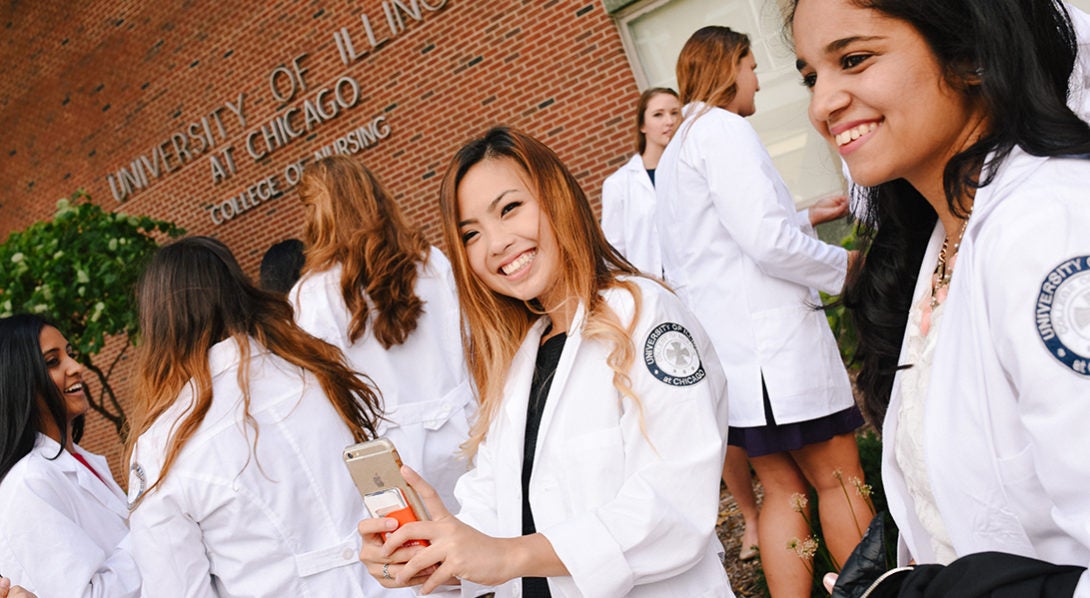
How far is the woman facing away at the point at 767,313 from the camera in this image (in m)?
3.16

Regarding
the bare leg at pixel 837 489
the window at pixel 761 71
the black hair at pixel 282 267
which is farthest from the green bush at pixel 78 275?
the bare leg at pixel 837 489

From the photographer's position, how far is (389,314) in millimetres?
3533

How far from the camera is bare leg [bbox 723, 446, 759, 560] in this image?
→ 13.1 feet

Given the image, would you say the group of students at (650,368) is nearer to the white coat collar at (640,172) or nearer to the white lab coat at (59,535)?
the white lab coat at (59,535)

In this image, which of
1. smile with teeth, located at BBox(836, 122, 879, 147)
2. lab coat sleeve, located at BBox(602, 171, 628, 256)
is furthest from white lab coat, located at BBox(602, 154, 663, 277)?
smile with teeth, located at BBox(836, 122, 879, 147)

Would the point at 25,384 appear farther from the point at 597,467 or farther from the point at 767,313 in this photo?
the point at 767,313

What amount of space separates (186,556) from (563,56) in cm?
624

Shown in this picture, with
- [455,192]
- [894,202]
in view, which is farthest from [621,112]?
[894,202]

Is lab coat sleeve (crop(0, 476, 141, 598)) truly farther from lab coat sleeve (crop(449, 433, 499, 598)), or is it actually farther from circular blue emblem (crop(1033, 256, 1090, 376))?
circular blue emblem (crop(1033, 256, 1090, 376))

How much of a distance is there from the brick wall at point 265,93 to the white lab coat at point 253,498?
5.53 meters

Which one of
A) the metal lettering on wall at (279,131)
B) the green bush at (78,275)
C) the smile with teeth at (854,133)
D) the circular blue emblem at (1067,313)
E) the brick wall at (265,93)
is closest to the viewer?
the circular blue emblem at (1067,313)

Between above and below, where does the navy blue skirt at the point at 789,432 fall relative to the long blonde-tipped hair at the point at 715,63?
below

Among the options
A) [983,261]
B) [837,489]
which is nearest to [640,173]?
[837,489]

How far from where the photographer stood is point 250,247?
33.8 ft
